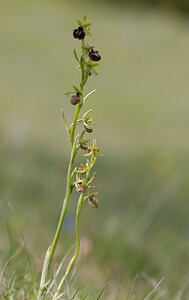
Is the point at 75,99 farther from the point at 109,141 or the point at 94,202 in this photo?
the point at 109,141

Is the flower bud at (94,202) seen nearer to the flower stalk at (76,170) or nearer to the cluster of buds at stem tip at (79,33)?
the flower stalk at (76,170)

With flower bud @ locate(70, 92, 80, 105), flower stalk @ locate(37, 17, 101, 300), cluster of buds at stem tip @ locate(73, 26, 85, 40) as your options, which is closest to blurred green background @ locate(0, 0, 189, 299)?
flower stalk @ locate(37, 17, 101, 300)

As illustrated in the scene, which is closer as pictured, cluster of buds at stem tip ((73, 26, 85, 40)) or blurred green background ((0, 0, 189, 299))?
cluster of buds at stem tip ((73, 26, 85, 40))

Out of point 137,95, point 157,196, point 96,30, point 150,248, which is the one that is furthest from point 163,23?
point 150,248

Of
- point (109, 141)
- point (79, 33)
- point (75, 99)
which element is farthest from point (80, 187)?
point (109, 141)

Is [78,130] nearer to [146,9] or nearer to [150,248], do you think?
[150,248]

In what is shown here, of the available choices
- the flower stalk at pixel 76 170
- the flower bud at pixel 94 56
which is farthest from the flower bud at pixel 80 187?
the flower bud at pixel 94 56

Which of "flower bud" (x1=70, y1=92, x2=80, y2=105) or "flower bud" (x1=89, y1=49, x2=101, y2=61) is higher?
"flower bud" (x1=89, y1=49, x2=101, y2=61)

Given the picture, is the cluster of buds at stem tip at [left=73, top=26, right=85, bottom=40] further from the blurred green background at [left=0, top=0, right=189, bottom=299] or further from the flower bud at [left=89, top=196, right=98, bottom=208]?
the blurred green background at [left=0, top=0, right=189, bottom=299]

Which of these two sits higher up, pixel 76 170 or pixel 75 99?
pixel 75 99
